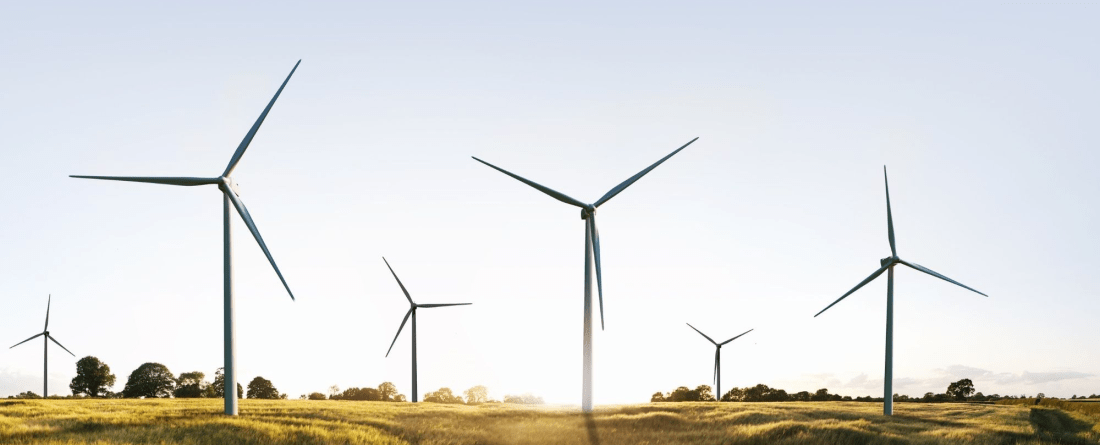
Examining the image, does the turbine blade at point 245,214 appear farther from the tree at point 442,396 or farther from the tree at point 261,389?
the tree at point 442,396

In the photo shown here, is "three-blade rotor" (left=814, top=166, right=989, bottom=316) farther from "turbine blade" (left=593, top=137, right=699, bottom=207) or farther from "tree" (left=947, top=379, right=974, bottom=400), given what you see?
"tree" (left=947, top=379, right=974, bottom=400)

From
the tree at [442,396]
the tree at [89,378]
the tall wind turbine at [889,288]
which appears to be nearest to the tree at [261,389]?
the tree at [442,396]

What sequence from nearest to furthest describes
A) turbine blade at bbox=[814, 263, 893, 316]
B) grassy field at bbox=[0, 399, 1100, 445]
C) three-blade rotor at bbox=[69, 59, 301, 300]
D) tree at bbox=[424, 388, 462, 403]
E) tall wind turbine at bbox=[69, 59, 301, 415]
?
grassy field at bbox=[0, 399, 1100, 445] → tall wind turbine at bbox=[69, 59, 301, 415] → three-blade rotor at bbox=[69, 59, 301, 300] → turbine blade at bbox=[814, 263, 893, 316] → tree at bbox=[424, 388, 462, 403]

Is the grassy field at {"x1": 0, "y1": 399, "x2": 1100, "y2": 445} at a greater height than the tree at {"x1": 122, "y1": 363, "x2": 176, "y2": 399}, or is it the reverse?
the grassy field at {"x1": 0, "y1": 399, "x2": 1100, "y2": 445}

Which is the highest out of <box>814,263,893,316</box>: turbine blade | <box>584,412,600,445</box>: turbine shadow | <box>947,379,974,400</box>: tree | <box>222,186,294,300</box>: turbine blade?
<box>222,186,294,300</box>: turbine blade

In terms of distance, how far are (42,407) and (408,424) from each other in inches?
930

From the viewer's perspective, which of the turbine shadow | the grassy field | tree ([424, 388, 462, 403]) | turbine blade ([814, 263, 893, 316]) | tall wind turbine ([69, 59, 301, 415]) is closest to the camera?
the grassy field

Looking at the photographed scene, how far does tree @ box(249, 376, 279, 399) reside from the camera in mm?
108750

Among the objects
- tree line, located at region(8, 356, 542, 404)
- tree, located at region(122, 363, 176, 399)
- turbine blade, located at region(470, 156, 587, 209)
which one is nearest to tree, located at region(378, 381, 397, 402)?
tree line, located at region(8, 356, 542, 404)

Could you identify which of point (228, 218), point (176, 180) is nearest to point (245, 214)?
point (228, 218)

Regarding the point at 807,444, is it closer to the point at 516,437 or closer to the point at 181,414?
the point at 516,437

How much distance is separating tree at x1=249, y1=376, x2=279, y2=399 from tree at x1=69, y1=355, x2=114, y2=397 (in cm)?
3447

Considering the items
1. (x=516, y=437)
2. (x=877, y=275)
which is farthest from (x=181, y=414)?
(x=877, y=275)

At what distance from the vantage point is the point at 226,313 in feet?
137
